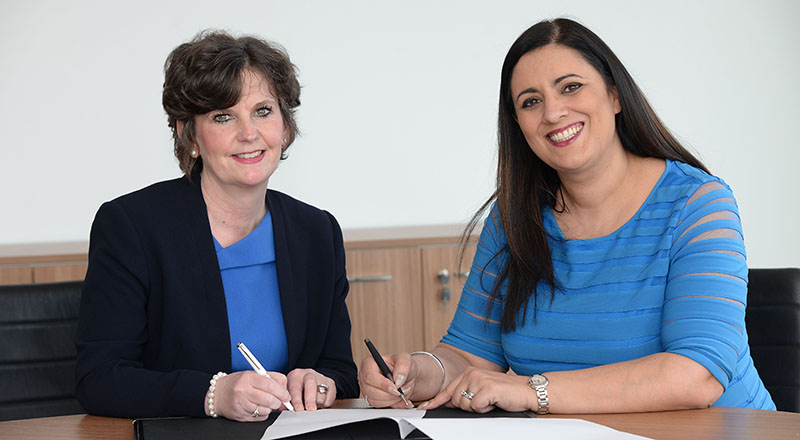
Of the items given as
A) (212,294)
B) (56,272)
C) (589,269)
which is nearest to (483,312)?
(589,269)

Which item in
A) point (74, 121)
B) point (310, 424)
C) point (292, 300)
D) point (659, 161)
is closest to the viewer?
point (310, 424)

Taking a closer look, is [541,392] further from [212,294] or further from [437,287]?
[437,287]

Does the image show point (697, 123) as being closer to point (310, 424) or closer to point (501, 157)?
point (501, 157)

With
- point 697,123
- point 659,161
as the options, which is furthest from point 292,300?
point 697,123

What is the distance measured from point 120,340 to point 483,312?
0.85 meters

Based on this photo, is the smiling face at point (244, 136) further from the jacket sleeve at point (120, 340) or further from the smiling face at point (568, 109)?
the smiling face at point (568, 109)

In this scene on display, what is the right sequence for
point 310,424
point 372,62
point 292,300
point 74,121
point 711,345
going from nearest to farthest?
1. point 310,424
2. point 711,345
3. point 292,300
4. point 74,121
5. point 372,62

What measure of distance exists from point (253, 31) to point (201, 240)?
231 centimetres

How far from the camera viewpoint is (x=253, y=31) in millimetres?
4180

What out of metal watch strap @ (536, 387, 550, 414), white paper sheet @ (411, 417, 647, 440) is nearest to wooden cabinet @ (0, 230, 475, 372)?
metal watch strap @ (536, 387, 550, 414)

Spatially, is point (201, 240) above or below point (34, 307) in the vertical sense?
above

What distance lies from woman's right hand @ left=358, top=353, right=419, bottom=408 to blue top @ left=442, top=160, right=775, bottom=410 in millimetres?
300

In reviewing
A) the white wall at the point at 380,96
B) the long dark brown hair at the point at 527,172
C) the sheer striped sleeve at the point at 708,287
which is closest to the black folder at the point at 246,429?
the sheer striped sleeve at the point at 708,287

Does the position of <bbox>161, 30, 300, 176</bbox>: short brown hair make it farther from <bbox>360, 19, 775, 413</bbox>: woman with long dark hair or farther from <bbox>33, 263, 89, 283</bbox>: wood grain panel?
<bbox>33, 263, 89, 283</bbox>: wood grain panel
